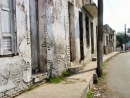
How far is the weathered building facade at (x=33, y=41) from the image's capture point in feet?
16.8

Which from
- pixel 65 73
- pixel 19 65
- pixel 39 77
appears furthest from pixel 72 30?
pixel 19 65

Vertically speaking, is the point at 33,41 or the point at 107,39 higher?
the point at 107,39

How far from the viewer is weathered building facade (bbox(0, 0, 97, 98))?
511 centimetres

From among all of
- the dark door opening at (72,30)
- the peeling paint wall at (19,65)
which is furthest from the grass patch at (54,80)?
the dark door opening at (72,30)

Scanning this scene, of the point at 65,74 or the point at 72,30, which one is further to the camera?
the point at 72,30

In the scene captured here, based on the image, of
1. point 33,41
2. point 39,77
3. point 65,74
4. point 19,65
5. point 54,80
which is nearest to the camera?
point 19,65

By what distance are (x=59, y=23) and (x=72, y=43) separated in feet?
8.63

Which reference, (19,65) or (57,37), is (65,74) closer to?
(57,37)

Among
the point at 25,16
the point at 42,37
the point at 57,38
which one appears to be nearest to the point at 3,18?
the point at 25,16

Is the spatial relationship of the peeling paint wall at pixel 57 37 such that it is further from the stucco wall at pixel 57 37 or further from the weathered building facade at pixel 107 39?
the weathered building facade at pixel 107 39

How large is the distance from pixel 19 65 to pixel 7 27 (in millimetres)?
956

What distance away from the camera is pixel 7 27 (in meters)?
5.17

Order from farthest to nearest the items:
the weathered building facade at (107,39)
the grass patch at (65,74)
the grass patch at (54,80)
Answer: the weathered building facade at (107,39)
the grass patch at (65,74)
the grass patch at (54,80)

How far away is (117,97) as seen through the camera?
6.67 meters
